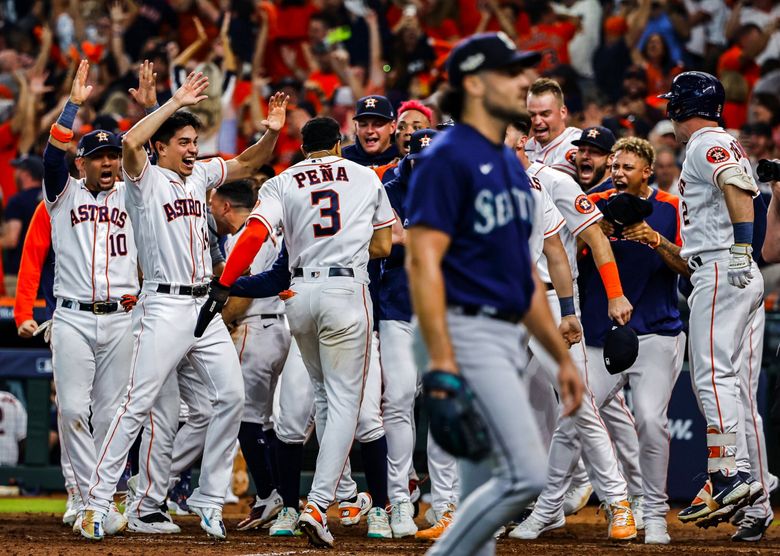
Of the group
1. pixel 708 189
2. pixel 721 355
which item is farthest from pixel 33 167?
pixel 721 355

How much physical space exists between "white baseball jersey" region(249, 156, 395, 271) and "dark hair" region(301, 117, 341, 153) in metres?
0.09

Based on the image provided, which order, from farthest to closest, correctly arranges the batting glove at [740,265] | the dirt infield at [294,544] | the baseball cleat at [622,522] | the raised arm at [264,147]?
the raised arm at [264,147]
the baseball cleat at [622,522]
the batting glove at [740,265]
the dirt infield at [294,544]

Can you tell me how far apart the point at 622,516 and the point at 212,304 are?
8.54 ft

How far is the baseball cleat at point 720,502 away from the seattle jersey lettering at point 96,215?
3.73 m

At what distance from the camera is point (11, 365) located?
32.2ft

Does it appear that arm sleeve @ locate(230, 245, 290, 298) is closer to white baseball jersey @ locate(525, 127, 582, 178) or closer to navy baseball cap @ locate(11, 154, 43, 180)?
white baseball jersey @ locate(525, 127, 582, 178)

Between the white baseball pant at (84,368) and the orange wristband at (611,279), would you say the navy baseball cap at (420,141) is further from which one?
the white baseball pant at (84,368)

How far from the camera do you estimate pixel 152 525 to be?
23.9ft

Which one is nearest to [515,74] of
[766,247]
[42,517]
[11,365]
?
[766,247]

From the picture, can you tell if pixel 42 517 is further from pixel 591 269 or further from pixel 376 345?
pixel 591 269

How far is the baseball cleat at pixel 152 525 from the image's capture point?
7250 millimetres

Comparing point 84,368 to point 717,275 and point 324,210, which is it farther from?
point 717,275

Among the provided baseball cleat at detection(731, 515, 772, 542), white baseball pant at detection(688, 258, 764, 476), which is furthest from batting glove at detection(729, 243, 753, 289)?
baseball cleat at detection(731, 515, 772, 542)

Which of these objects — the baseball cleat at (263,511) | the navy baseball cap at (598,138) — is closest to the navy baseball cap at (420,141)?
the navy baseball cap at (598,138)
